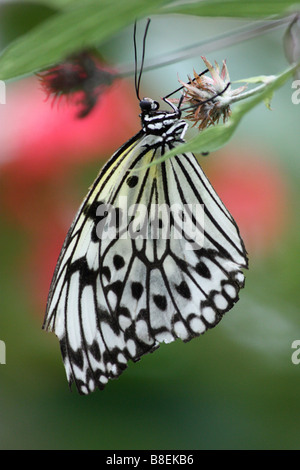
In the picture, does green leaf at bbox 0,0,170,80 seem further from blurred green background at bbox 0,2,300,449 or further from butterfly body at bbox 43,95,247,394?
blurred green background at bbox 0,2,300,449

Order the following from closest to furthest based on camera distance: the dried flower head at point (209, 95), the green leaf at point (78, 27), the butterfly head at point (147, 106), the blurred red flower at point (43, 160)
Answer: the green leaf at point (78, 27) < the dried flower head at point (209, 95) < the butterfly head at point (147, 106) < the blurred red flower at point (43, 160)

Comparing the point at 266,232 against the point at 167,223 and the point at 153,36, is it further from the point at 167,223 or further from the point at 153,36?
the point at 153,36

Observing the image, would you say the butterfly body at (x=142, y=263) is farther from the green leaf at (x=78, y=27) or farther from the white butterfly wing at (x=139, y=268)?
the green leaf at (x=78, y=27)

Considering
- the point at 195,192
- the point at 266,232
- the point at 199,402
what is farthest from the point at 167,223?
the point at 199,402

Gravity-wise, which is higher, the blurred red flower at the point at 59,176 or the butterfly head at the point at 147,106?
the blurred red flower at the point at 59,176

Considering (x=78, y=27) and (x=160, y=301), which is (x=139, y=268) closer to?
(x=160, y=301)

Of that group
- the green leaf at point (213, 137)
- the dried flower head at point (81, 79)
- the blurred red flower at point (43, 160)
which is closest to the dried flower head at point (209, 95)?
the dried flower head at point (81, 79)

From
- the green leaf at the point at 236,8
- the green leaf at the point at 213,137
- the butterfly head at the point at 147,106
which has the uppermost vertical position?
the butterfly head at the point at 147,106

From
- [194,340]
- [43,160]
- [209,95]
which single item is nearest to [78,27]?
[209,95]
